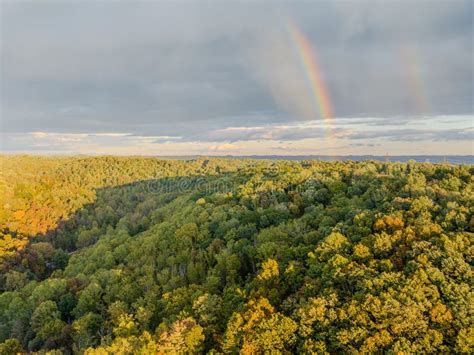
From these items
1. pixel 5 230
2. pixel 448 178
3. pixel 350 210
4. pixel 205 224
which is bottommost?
pixel 5 230

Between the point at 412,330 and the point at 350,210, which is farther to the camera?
the point at 350,210

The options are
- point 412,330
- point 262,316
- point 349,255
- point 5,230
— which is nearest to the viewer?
point 412,330

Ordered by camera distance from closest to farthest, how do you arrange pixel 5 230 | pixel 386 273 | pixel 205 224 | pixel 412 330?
pixel 412 330 < pixel 386 273 < pixel 205 224 < pixel 5 230

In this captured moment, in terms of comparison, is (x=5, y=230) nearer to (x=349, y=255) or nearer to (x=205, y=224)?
(x=205, y=224)

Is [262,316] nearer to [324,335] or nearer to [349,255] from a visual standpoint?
[324,335]

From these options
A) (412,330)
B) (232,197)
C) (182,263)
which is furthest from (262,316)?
(232,197)

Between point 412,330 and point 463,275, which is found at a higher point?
point 463,275
